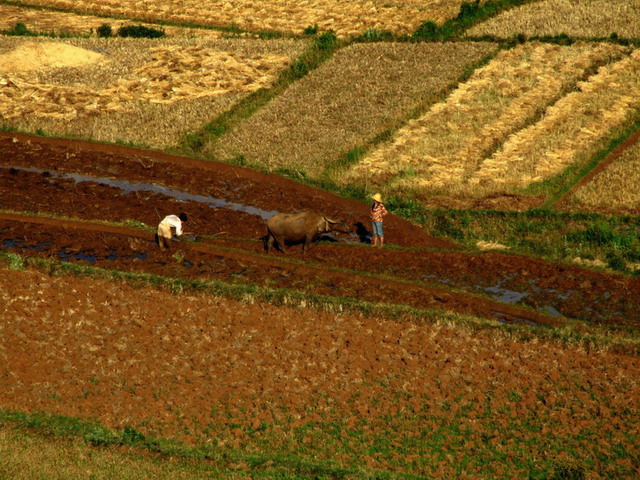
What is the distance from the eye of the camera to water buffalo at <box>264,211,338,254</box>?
28578 mm

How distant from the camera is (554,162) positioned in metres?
36.5

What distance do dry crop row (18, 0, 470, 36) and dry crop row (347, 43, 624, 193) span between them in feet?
28.8

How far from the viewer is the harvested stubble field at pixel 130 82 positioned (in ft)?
137

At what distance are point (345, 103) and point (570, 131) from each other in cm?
947

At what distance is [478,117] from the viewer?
40875 mm

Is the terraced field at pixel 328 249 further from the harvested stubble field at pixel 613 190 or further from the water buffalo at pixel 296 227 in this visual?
the water buffalo at pixel 296 227

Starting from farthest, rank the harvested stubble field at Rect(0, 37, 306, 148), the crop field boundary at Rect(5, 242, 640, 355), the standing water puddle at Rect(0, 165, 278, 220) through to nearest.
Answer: the harvested stubble field at Rect(0, 37, 306, 148), the standing water puddle at Rect(0, 165, 278, 220), the crop field boundary at Rect(5, 242, 640, 355)

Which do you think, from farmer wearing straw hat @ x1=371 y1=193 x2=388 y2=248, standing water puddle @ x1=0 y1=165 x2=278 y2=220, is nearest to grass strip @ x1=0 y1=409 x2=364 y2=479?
farmer wearing straw hat @ x1=371 y1=193 x2=388 y2=248

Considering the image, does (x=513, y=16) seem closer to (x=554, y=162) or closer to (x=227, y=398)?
(x=554, y=162)

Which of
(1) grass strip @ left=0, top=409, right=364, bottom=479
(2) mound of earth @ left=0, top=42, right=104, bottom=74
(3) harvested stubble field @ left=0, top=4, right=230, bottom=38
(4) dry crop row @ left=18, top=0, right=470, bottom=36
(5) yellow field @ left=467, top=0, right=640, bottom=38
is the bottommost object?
(1) grass strip @ left=0, top=409, right=364, bottom=479

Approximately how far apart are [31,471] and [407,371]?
7.84 m

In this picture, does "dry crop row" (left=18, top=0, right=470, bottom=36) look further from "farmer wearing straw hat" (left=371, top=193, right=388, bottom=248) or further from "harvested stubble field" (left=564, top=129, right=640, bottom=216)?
A: "farmer wearing straw hat" (left=371, top=193, right=388, bottom=248)

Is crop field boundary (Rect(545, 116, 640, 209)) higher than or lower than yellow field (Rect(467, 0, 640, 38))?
lower

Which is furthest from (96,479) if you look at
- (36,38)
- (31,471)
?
(36,38)
